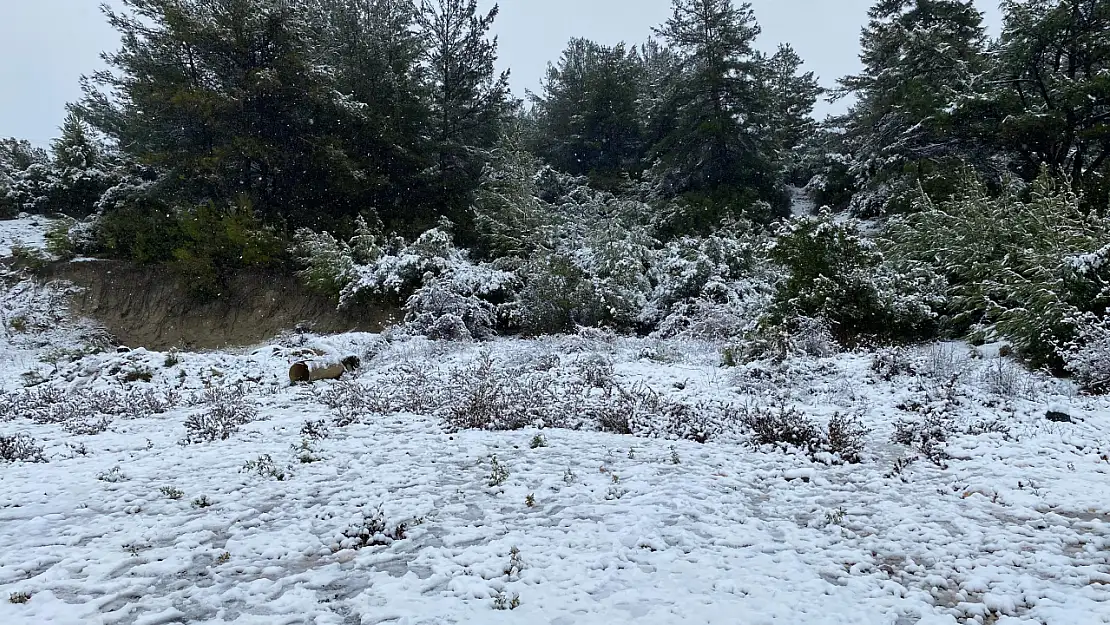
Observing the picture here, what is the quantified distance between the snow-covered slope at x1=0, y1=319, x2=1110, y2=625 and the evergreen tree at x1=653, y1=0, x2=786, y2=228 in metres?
13.0

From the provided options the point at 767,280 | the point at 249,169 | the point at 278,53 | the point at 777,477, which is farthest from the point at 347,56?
the point at 777,477

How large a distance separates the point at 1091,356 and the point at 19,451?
34.8 ft

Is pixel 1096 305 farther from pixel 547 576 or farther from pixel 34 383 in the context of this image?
pixel 34 383

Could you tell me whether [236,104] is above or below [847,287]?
above

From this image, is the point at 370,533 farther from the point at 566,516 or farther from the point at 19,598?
the point at 19,598

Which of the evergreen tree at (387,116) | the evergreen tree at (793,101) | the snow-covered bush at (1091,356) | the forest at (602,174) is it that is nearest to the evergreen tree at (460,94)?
the forest at (602,174)

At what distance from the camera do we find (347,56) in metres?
19.9

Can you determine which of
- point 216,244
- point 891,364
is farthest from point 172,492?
point 216,244

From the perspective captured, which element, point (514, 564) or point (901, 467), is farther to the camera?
point (901, 467)

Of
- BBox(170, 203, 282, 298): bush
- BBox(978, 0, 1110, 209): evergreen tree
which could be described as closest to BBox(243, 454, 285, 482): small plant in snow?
BBox(170, 203, 282, 298): bush

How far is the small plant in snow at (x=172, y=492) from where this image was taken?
4477mm

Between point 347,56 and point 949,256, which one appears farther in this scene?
point 347,56

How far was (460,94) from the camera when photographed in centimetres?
2017

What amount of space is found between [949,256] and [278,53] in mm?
16754
